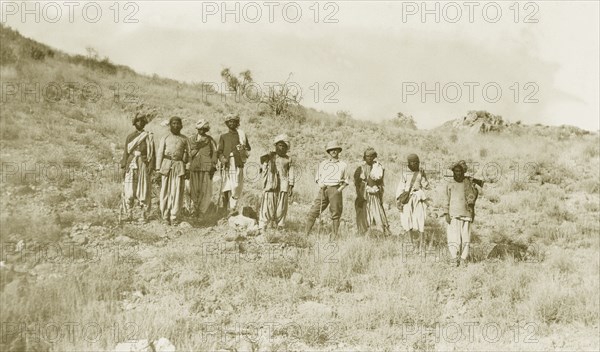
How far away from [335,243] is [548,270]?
3473 millimetres

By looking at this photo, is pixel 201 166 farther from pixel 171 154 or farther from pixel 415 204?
pixel 415 204

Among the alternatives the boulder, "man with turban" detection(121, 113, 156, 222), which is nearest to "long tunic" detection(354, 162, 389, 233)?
"man with turban" detection(121, 113, 156, 222)

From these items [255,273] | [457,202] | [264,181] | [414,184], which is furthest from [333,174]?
[255,273]

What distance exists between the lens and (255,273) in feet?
24.1

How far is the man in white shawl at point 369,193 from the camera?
30.0 feet

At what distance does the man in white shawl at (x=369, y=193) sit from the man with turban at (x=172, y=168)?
122 inches

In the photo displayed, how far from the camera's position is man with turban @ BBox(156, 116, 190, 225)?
29.0ft

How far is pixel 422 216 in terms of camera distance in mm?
8828

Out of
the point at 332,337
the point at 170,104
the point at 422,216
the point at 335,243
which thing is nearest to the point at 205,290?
the point at 332,337

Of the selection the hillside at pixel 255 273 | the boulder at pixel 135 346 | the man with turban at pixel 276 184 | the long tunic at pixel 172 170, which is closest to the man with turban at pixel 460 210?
the hillside at pixel 255 273

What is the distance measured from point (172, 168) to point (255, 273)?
8.86 feet

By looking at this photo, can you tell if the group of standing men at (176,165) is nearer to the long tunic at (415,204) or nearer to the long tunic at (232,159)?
the long tunic at (232,159)

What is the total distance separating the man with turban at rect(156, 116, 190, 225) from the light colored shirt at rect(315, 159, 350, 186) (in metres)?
2.45

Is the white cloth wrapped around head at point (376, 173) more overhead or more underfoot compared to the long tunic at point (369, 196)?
more overhead
